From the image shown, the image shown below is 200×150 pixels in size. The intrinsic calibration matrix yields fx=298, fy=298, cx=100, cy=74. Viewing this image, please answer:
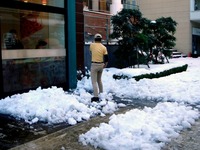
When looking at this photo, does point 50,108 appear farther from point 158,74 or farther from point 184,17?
point 184,17

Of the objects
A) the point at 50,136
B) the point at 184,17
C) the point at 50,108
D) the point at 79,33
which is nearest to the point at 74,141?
the point at 50,136

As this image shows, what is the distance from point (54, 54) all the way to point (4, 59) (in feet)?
6.56

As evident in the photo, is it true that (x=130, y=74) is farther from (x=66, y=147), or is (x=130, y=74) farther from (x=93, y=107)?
(x=66, y=147)

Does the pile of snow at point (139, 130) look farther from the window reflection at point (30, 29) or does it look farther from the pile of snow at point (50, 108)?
the window reflection at point (30, 29)

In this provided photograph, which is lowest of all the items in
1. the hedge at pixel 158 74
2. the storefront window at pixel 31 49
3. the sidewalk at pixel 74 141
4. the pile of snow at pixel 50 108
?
the sidewalk at pixel 74 141

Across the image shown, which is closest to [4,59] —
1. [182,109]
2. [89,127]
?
[89,127]

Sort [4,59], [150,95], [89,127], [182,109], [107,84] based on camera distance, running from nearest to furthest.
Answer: [89,127] < [182,109] < [4,59] < [150,95] < [107,84]

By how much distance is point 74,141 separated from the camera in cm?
521

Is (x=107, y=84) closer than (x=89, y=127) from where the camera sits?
No

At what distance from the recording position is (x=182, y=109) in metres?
7.18

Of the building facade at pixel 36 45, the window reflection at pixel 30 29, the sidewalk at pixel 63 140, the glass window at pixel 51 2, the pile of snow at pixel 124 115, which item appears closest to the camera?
the sidewalk at pixel 63 140

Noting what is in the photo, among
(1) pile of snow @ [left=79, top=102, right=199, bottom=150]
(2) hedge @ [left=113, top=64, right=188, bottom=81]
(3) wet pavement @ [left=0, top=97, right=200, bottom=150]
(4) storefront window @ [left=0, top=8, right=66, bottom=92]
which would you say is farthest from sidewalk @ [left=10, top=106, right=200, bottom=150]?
(2) hedge @ [left=113, top=64, right=188, bottom=81]

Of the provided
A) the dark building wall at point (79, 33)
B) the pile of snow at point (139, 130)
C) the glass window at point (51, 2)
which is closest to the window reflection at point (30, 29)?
the glass window at point (51, 2)

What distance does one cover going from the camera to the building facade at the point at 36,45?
8.27 m
